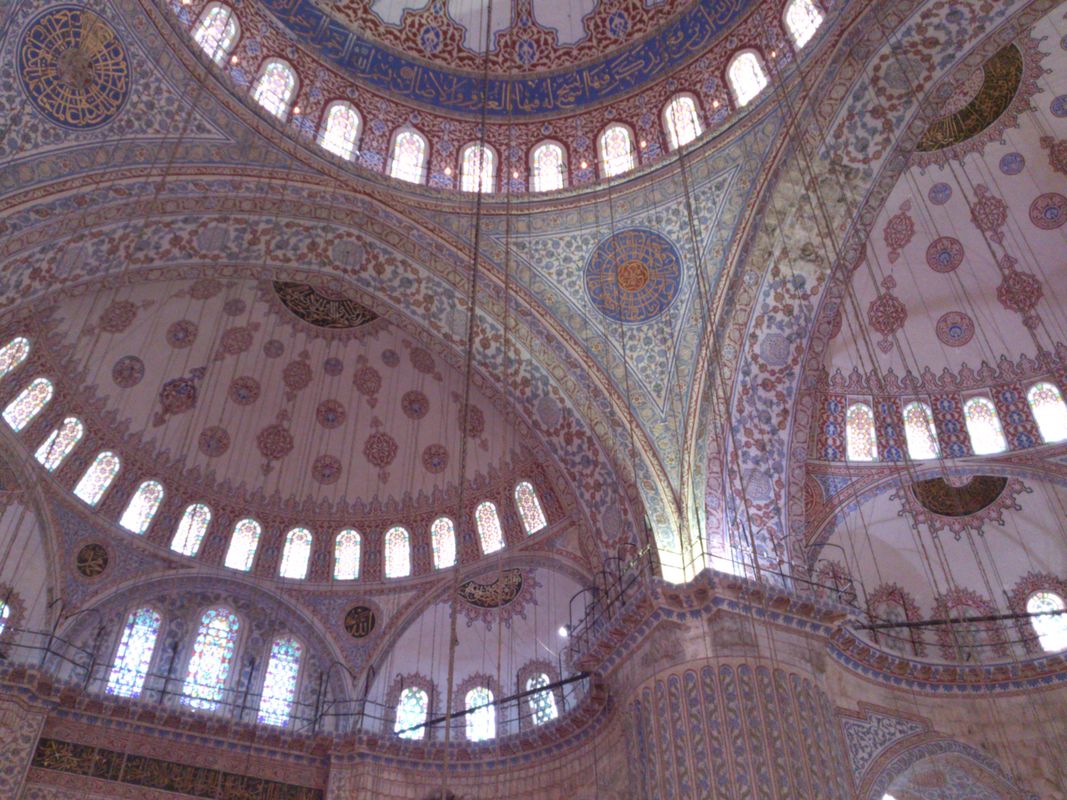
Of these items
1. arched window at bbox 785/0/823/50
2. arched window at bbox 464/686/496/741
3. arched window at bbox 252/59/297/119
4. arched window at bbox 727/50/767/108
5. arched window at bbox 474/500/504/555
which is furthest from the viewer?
arched window at bbox 474/500/504/555

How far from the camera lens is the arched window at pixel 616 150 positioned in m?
11.5

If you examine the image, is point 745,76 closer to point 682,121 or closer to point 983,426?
point 682,121

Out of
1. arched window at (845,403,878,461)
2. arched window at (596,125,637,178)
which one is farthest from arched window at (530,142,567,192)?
arched window at (845,403,878,461)

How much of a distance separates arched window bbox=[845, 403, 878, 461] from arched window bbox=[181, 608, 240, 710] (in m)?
8.82

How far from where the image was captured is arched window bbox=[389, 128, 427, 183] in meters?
11.5

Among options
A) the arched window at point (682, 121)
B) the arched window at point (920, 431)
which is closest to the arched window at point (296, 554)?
the arched window at point (682, 121)

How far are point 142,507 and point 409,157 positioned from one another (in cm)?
614

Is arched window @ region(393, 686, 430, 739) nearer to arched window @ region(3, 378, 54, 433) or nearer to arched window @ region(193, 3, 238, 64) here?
arched window @ region(3, 378, 54, 433)

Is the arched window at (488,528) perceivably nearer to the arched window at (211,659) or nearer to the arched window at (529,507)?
the arched window at (529,507)

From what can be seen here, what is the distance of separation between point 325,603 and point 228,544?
1642 millimetres

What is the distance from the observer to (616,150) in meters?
11.6

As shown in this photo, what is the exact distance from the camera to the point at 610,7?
11.6 metres

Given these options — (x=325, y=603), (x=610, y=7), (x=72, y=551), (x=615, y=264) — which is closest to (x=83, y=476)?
(x=72, y=551)

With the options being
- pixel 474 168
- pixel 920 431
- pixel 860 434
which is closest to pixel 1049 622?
pixel 920 431
